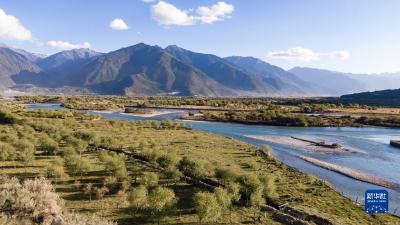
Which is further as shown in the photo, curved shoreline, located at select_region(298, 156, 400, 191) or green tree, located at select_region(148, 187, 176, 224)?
curved shoreline, located at select_region(298, 156, 400, 191)

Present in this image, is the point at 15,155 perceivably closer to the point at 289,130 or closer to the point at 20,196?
the point at 20,196

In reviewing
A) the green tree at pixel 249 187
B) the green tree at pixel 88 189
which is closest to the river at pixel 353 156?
the green tree at pixel 249 187

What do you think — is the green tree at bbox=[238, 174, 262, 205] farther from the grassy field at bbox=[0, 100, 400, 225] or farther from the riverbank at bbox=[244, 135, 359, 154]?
the riverbank at bbox=[244, 135, 359, 154]

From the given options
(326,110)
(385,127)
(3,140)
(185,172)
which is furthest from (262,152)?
(326,110)

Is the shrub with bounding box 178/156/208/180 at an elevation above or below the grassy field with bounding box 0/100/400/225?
above

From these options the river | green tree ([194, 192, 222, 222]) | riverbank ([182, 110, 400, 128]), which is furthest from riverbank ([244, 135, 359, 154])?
green tree ([194, 192, 222, 222])

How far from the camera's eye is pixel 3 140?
215ft

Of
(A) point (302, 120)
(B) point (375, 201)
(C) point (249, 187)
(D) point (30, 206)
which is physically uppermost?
(B) point (375, 201)

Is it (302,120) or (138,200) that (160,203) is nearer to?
(138,200)

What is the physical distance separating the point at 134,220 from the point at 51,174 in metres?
17.0

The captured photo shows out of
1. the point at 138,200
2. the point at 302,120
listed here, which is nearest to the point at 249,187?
the point at 138,200

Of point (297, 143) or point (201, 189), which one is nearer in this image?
point (201, 189)

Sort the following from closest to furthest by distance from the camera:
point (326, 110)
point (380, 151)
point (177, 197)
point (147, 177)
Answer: point (177, 197) < point (147, 177) < point (380, 151) < point (326, 110)

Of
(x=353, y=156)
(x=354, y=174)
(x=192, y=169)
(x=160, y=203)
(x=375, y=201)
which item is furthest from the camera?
(x=353, y=156)
